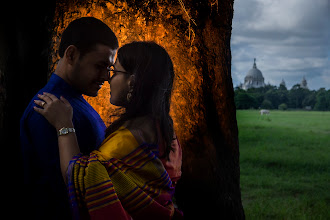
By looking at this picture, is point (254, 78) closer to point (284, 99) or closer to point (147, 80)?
point (284, 99)

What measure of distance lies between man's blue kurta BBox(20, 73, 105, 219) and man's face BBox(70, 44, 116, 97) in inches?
2.4

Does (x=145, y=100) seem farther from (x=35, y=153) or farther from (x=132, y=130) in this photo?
(x=35, y=153)

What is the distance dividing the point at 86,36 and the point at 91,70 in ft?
0.67

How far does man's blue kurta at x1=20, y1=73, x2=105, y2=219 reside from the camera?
205 centimetres

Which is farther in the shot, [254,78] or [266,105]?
[254,78]

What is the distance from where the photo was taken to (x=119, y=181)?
6.34 feet

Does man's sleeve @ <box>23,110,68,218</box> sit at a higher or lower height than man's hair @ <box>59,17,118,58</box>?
lower

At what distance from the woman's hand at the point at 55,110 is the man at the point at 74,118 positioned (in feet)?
0.23

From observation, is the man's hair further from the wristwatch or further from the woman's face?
the wristwatch

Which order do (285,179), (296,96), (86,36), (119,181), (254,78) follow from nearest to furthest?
(119,181)
(86,36)
(285,179)
(296,96)
(254,78)

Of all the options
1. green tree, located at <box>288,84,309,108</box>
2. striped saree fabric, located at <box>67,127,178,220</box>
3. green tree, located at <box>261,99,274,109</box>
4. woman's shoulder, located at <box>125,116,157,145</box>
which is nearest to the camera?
striped saree fabric, located at <box>67,127,178,220</box>

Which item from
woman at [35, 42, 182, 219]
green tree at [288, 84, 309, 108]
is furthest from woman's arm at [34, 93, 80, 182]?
green tree at [288, 84, 309, 108]

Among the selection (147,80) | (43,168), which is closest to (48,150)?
(43,168)

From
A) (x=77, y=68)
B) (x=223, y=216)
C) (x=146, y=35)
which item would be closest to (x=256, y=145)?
(x=223, y=216)
